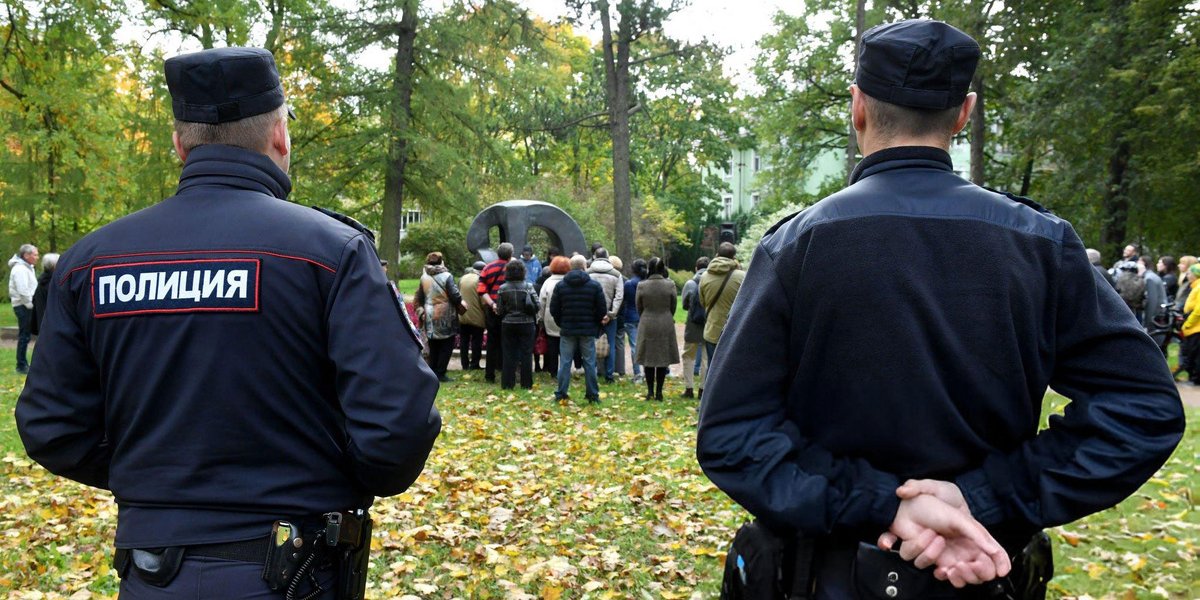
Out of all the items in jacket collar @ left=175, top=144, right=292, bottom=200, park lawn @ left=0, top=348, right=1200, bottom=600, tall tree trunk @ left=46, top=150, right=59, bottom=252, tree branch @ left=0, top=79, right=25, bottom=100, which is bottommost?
park lawn @ left=0, top=348, right=1200, bottom=600

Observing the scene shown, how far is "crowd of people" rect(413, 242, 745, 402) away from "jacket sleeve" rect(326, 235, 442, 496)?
9.95m

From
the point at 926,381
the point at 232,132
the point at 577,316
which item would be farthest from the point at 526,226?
the point at 926,381

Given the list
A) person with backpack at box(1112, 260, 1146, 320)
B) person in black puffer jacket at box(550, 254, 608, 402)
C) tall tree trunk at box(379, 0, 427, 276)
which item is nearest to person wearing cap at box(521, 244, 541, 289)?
person in black puffer jacket at box(550, 254, 608, 402)

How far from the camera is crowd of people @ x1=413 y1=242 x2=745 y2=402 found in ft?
44.3

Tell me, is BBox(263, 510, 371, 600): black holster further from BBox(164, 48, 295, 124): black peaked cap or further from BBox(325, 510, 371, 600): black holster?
BBox(164, 48, 295, 124): black peaked cap

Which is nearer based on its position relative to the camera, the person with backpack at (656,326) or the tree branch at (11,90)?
the person with backpack at (656,326)

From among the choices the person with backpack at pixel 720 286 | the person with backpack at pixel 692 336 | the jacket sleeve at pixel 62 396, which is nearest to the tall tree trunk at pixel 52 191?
the person with backpack at pixel 692 336

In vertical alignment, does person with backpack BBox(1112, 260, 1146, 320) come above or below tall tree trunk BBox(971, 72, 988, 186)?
below

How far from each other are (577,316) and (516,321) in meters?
1.31

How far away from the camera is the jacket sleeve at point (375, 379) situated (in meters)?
2.55

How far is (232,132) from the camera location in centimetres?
279

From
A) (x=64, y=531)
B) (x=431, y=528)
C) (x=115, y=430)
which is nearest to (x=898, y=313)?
(x=115, y=430)

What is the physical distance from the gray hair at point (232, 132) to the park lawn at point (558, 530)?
341 cm

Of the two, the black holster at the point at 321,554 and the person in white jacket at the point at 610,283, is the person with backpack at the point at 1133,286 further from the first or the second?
the black holster at the point at 321,554
